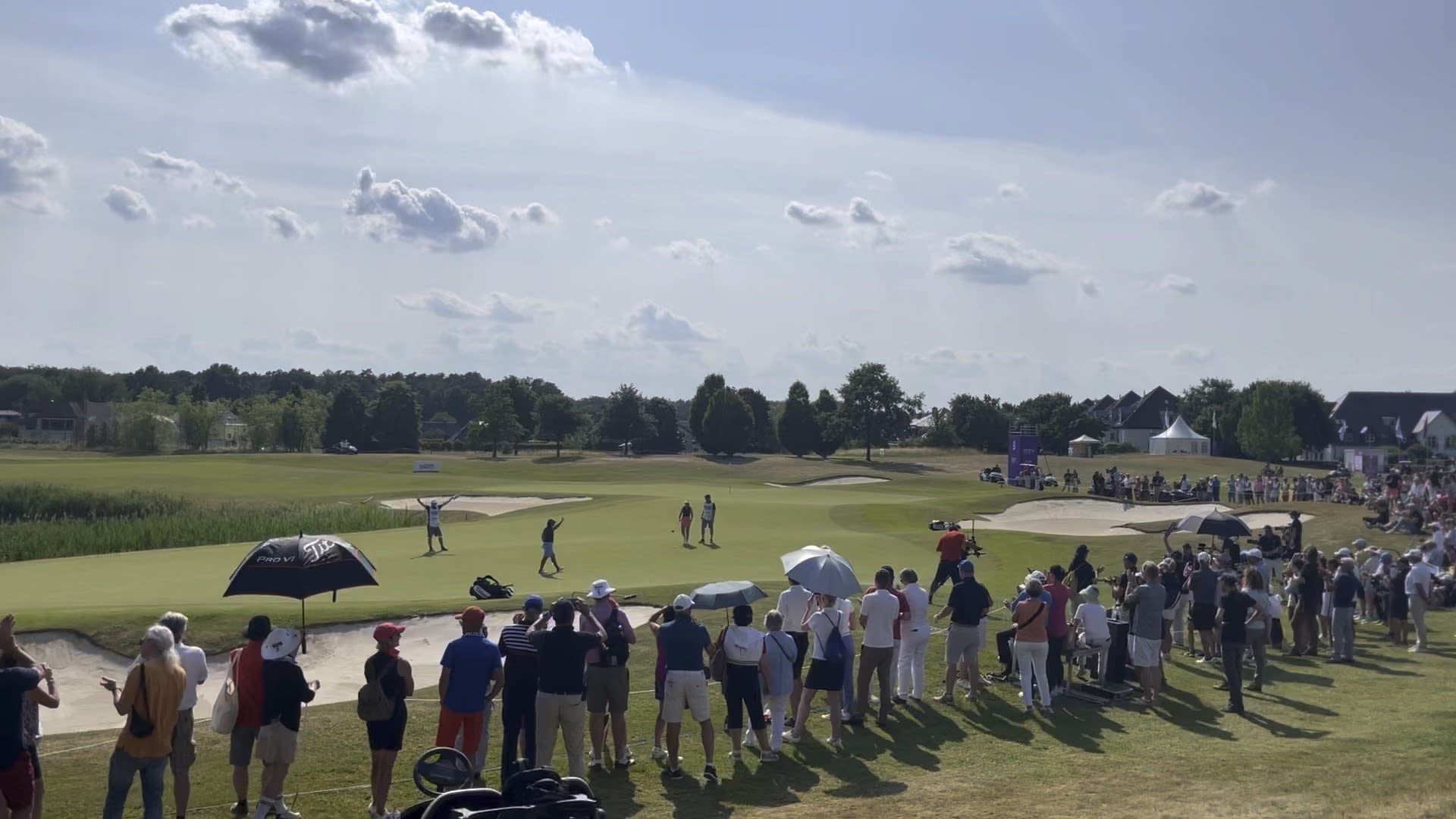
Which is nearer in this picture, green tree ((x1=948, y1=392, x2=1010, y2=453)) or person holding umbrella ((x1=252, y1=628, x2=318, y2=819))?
person holding umbrella ((x1=252, y1=628, x2=318, y2=819))

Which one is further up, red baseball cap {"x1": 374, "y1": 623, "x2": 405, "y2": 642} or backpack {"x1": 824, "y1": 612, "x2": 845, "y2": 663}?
red baseball cap {"x1": 374, "y1": 623, "x2": 405, "y2": 642}

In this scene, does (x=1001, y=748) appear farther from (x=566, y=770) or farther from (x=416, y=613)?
(x=416, y=613)

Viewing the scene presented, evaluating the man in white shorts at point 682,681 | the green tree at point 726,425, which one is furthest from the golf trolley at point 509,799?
the green tree at point 726,425

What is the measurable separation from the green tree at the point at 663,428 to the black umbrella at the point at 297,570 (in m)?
99.2

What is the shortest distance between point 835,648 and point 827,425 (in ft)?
299

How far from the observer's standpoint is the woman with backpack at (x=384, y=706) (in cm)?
1045

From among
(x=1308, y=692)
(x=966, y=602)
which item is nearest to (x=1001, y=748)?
(x=966, y=602)

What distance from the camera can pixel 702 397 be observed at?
356ft

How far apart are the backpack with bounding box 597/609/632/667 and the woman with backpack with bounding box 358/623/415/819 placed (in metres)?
2.25

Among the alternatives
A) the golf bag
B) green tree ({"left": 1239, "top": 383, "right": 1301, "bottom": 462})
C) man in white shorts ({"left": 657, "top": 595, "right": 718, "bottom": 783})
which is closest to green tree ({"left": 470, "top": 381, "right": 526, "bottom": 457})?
green tree ({"left": 1239, "top": 383, "right": 1301, "bottom": 462})

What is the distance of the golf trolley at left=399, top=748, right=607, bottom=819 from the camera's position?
20.3 feet

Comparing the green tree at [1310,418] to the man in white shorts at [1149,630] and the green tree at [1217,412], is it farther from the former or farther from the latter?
the man in white shorts at [1149,630]

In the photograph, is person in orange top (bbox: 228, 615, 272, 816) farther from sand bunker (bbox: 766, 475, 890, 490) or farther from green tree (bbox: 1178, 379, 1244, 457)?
green tree (bbox: 1178, 379, 1244, 457)

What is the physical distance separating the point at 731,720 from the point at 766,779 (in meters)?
0.84
